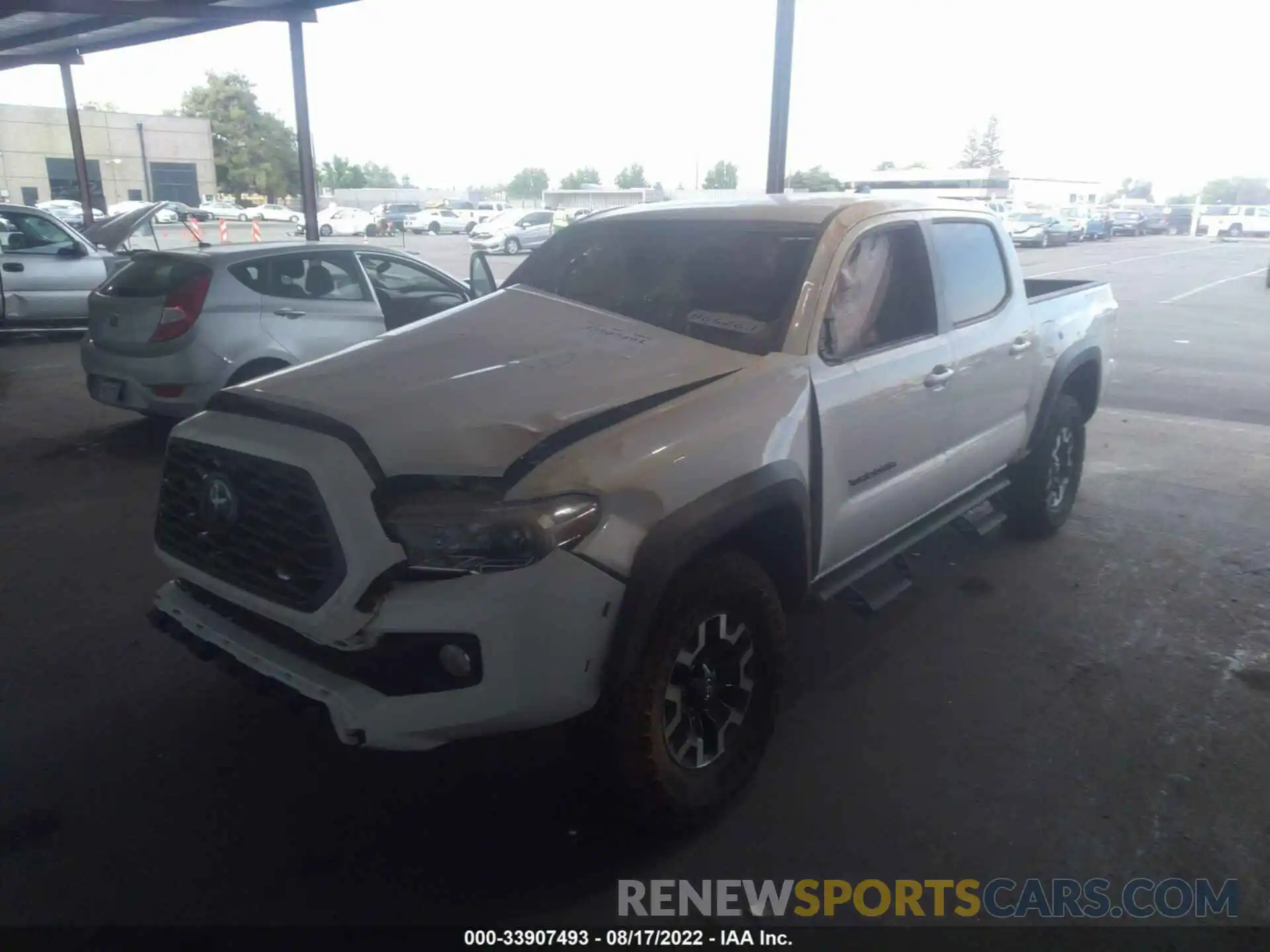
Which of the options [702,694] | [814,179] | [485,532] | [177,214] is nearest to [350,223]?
[177,214]

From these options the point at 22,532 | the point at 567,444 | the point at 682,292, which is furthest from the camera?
the point at 22,532

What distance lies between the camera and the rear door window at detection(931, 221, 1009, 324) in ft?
13.5

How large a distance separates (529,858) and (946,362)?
101 inches

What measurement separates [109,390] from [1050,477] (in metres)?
6.25

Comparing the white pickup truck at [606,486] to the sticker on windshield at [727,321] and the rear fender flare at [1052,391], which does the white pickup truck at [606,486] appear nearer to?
the sticker on windshield at [727,321]

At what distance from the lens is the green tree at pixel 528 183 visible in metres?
55.8

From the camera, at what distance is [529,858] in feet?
9.19

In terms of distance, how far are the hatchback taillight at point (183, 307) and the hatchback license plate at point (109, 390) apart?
488mm

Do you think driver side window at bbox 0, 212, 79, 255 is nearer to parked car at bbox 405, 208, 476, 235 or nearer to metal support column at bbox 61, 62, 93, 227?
metal support column at bbox 61, 62, 93, 227

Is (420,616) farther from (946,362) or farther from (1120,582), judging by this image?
(1120,582)

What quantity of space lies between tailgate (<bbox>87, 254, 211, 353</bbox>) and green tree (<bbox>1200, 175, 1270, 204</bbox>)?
93.3 m

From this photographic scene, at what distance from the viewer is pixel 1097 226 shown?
4144cm

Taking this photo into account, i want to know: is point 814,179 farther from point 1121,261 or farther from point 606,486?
point 1121,261

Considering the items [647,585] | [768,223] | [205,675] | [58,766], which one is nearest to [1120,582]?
[768,223]
